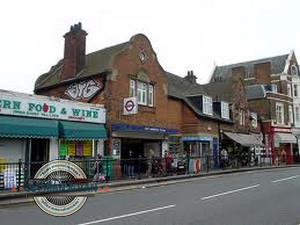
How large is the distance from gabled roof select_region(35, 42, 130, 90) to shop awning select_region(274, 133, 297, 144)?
27197 mm

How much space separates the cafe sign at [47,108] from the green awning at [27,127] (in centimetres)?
35

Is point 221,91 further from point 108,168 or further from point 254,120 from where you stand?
point 108,168

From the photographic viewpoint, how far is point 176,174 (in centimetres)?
2327

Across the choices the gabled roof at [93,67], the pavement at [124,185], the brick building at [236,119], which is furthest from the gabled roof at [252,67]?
the gabled roof at [93,67]

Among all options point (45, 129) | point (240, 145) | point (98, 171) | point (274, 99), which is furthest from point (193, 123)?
point (274, 99)

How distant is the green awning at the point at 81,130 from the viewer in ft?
62.3

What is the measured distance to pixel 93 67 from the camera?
80.5 feet

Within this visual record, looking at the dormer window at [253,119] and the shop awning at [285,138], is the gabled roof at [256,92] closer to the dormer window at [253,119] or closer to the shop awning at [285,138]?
the dormer window at [253,119]

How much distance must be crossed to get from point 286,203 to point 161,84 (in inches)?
664

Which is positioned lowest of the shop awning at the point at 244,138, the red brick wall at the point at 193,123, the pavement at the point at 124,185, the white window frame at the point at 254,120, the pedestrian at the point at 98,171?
the pavement at the point at 124,185

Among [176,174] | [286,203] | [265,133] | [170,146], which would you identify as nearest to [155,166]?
[176,174]

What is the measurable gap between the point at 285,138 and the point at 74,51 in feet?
103

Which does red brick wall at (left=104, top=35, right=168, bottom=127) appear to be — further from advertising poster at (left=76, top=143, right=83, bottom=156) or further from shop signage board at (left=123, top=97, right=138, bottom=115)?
advertising poster at (left=76, top=143, right=83, bottom=156)

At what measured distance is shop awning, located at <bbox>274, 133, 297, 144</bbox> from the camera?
4484 centimetres
